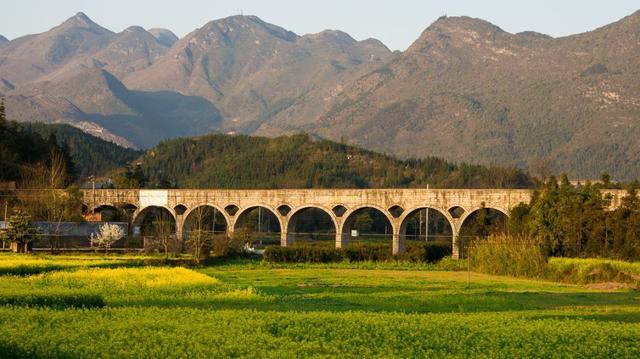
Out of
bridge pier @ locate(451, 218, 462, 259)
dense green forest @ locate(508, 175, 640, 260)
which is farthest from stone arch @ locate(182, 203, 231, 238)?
dense green forest @ locate(508, 175, 640, 260)

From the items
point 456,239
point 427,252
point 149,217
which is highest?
point 149,217

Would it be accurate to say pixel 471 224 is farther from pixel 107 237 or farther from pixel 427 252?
pixel 107 237

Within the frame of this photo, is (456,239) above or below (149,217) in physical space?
below

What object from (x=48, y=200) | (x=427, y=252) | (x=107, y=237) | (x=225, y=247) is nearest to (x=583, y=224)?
(x=427, y=252)

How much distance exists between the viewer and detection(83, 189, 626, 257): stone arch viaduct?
71250 millimetres

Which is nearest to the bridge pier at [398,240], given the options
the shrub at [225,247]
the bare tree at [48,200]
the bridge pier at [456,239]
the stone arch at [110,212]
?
the bridge pier at [456,239]

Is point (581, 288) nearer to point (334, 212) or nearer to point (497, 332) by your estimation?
point (497, 332)

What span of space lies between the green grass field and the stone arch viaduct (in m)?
33.3

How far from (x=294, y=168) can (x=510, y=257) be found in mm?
109222

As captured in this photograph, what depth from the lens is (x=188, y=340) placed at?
16984mm

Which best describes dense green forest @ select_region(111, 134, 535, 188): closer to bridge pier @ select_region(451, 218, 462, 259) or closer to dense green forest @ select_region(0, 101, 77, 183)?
dense green forest @ select_region(0, 101, 77, 183)

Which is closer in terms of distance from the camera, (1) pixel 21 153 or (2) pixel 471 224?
(2) pixel 471 224

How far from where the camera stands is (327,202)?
79625 millimetres

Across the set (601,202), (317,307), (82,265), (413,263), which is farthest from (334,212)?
(317,307)
